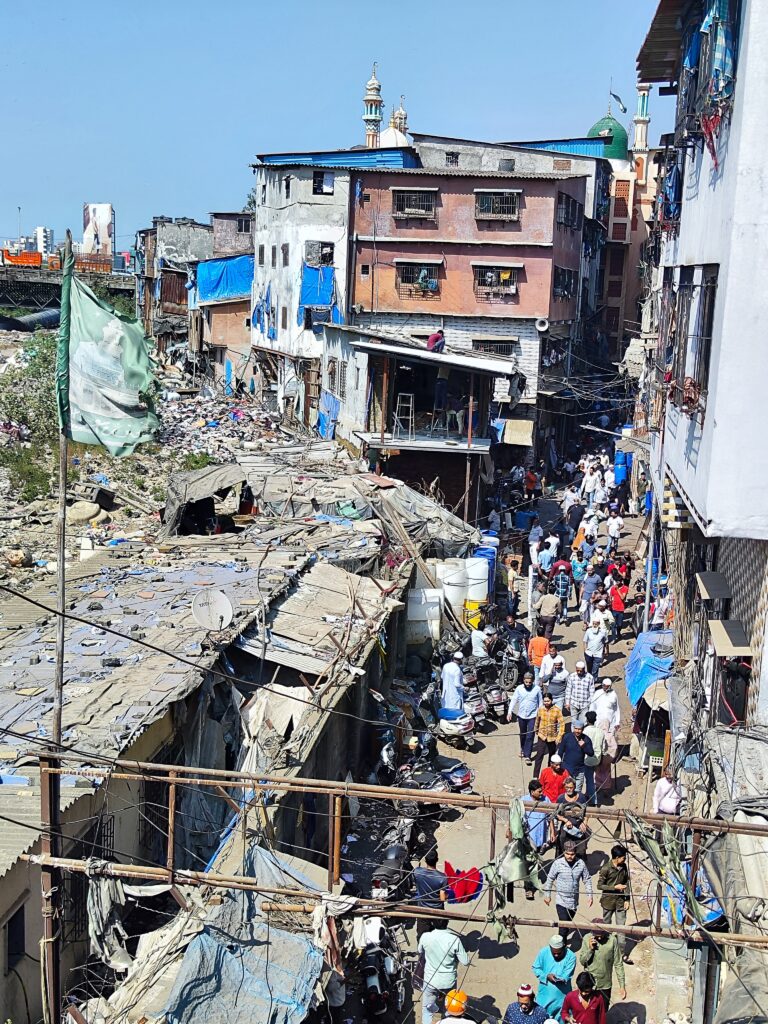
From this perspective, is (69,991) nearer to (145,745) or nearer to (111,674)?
(145,745)

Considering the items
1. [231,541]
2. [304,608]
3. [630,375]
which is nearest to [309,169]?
[630,375]

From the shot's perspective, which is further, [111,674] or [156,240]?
[156,240]

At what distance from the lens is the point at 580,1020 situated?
7.89m

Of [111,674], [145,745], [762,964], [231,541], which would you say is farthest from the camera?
[231,541]

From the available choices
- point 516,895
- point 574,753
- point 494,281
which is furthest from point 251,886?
point 494,281

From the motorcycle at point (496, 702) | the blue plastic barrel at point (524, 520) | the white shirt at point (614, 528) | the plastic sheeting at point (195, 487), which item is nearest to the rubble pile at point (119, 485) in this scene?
the plastic sheeting at point (195, 487)

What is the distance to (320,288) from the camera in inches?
1373

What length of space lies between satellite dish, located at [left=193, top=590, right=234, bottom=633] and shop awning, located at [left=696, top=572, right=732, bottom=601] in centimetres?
502

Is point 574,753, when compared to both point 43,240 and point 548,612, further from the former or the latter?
point 43,240

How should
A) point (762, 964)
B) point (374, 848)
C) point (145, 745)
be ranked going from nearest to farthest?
point (762, 964) < point (145, 745) < point (374, 848)

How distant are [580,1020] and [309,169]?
30788 mm

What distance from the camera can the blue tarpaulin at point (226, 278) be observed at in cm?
4391

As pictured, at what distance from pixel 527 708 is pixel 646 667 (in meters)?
1.72

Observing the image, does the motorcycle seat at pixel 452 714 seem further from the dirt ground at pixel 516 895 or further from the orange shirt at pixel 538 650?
the orange shirt at pixel 538 650
